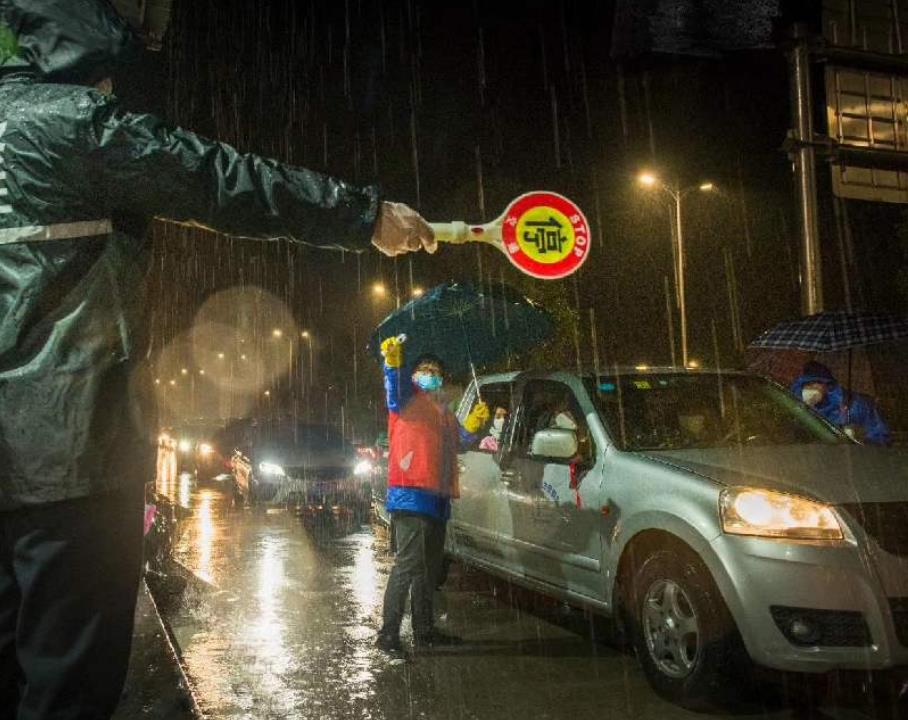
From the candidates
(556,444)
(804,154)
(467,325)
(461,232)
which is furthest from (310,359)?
(461,232)

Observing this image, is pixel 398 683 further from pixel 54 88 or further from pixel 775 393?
pixel 54 88

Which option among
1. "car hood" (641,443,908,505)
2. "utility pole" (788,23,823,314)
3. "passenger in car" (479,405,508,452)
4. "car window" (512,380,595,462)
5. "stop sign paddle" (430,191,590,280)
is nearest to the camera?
"stop sign paddle" (430,191,590,280)

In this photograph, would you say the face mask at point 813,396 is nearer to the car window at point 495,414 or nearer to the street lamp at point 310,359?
the car window at point 495,414

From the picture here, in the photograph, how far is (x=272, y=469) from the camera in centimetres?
1505

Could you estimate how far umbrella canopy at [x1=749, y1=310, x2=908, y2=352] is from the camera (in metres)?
8.20

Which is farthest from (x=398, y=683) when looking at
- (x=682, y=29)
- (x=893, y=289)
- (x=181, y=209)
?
(x=893, y=289)

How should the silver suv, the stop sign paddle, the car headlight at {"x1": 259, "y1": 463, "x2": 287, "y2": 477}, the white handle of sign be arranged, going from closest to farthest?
the white handle of sign → the stop sign paddle → the silver suv → the car headlight at {"x1": 259, "y1": 463, "x2": 287, "y2": 477}

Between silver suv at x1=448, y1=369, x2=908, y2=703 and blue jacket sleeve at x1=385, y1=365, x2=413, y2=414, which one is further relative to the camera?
blue jacket sleeve at x1=385, y1=365, x2=413, y2=414

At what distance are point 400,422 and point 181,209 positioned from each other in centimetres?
406

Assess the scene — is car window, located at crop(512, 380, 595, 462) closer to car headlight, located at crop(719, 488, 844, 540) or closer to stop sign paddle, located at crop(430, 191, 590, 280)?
stop sign paddle, located at crop(430, 191, 590, 280)

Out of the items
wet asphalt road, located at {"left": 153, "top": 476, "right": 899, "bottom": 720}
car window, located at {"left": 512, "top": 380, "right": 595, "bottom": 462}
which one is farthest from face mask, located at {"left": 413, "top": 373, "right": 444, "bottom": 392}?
wet asphalt road, located at {"left": 153, "top": 476, "right": 899, "bottom": 720}

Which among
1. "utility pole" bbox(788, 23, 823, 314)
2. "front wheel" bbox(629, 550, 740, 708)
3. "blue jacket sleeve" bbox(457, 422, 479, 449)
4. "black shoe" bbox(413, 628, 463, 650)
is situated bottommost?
"black shoe" bbox(413, 628, 463, 650)

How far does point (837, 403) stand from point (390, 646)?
524 cm

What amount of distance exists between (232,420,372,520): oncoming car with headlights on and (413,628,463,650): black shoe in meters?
8.23
